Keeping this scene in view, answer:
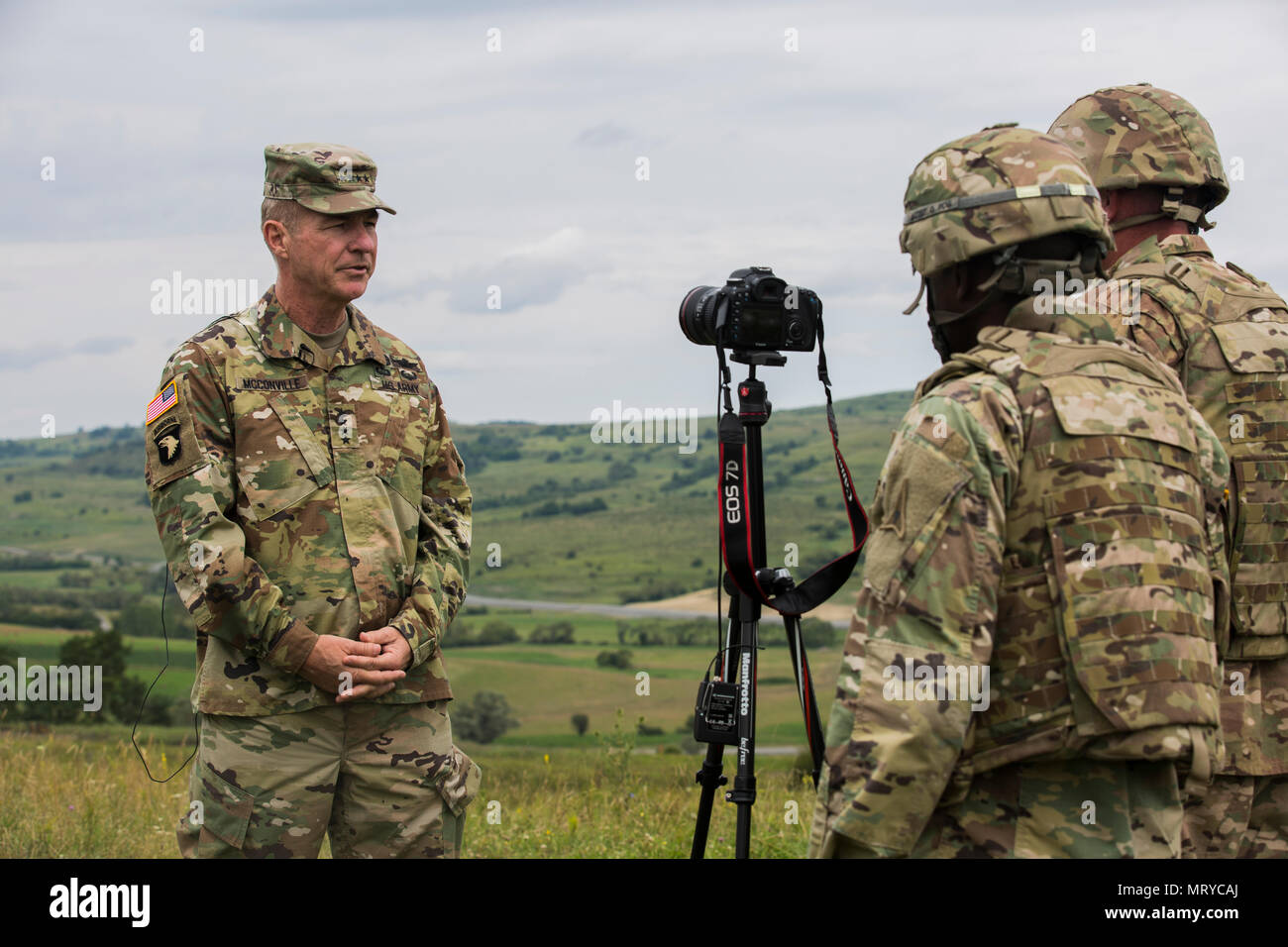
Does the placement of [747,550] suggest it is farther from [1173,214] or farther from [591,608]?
[591,608]

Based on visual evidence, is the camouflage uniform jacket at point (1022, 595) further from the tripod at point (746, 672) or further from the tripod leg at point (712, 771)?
the tripod leg at point (712, 771)

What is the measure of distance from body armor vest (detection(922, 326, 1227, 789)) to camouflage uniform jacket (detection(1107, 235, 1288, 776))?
4.07 feet

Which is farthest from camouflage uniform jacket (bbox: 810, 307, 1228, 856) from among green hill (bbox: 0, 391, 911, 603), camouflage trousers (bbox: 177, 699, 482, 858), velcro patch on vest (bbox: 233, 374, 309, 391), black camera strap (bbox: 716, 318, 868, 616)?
green hill (bbox: 0, 391, 911, 603)

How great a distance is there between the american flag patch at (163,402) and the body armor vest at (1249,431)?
3.00 metres

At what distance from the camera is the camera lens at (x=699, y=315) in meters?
3.83

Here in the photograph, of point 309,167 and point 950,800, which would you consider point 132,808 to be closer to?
point 309,167

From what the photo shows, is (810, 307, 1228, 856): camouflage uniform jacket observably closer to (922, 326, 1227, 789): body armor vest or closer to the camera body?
(922, 326, 1227, 789): body armor vest

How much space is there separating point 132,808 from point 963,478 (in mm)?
4966

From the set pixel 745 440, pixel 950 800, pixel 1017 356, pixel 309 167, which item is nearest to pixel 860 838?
pixel 950 800

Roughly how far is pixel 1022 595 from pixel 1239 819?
1683 mm

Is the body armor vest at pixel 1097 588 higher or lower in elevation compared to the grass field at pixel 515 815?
higher

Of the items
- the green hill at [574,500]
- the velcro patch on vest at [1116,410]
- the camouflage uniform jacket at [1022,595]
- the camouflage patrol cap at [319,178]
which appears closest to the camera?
the camouflage uniform jacket at [1022,595]

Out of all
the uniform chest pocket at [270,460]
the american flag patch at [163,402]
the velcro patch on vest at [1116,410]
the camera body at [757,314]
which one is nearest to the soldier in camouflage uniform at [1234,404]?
the camera body at [757,314]

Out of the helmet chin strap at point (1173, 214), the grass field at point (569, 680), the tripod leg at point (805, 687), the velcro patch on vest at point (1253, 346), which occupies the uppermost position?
the helmet chin strap at point (1173, 214)
